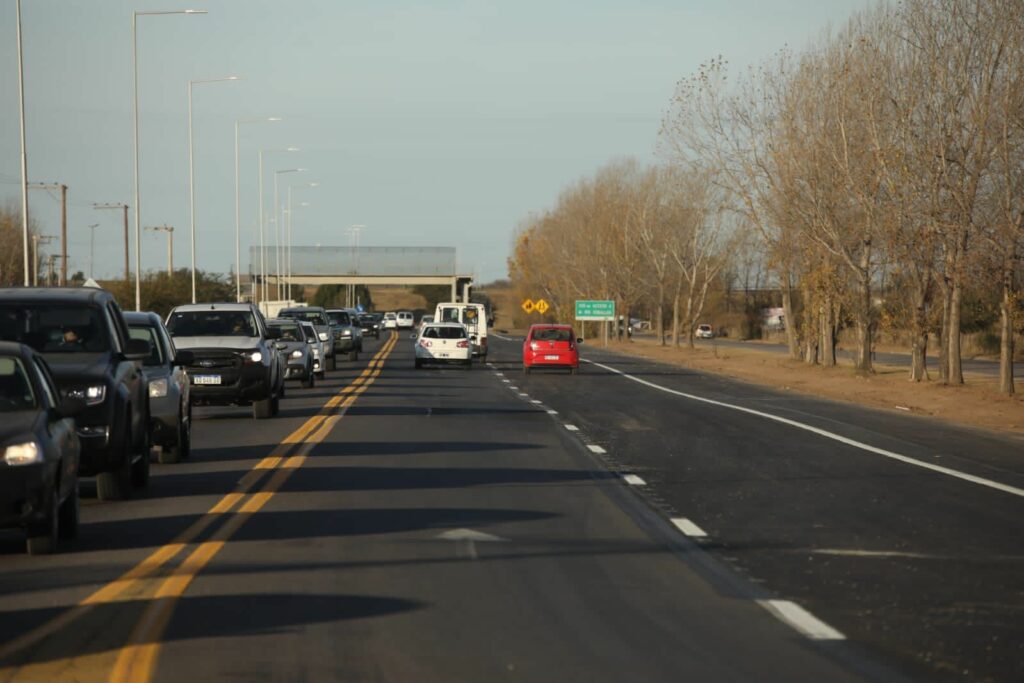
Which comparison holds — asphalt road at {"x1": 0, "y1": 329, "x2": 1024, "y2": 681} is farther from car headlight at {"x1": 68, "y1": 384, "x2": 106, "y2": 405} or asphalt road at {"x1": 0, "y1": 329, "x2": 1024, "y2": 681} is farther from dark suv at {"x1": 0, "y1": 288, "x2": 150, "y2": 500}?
car headlight at {"x1": 68, "y1": 384, "x2": 106, "y2": 405}

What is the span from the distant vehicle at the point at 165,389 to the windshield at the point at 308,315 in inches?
1173

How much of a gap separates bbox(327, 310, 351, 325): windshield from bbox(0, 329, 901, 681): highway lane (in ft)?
144

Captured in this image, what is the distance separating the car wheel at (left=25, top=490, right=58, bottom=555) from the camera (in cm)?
1135

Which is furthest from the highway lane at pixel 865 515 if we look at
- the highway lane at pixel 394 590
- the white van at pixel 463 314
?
the white van at pixel 463 314

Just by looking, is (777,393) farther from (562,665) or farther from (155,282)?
(155,282)

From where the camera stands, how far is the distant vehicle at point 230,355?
26.9 meters

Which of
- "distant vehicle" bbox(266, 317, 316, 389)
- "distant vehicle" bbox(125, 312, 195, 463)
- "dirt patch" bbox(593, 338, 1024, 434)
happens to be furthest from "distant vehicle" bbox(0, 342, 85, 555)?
"distant vehicle" bbox(266, 317, 316, 389)

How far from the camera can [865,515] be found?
14.2 m

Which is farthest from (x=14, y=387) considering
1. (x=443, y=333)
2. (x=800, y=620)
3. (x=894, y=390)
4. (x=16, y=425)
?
(x=443, y=333)

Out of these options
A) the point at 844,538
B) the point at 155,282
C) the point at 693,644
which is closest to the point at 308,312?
the point at 155,282

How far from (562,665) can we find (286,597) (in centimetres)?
251

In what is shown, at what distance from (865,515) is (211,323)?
55.4 ft

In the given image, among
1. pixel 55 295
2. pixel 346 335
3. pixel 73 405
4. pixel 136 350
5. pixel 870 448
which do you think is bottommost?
pixel 870 448

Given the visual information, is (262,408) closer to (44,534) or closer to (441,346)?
(44,534)
